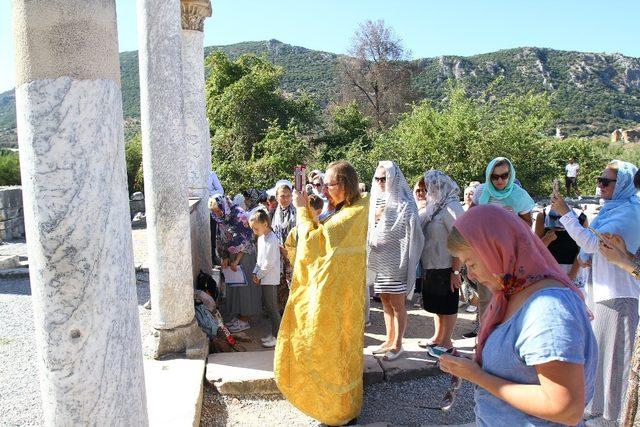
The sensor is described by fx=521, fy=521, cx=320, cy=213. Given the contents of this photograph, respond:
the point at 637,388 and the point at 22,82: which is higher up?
the point at 22,82

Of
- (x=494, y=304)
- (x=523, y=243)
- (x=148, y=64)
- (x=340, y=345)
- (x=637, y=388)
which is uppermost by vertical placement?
(x=148, y=64)

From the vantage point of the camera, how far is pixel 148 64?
4297 millimetres

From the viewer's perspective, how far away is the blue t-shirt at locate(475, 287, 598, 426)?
1.47 metres

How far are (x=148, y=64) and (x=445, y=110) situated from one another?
13.7 m

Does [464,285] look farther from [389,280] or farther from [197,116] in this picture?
[197,116]

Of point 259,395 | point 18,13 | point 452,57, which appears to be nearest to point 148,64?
point 18,13

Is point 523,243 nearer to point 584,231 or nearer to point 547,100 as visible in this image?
point 584,231

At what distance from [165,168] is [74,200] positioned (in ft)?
8.42

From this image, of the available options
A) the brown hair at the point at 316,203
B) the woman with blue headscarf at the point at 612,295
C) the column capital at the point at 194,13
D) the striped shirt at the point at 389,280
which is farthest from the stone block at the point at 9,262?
the woman with blue headscarf at the point at 612,295

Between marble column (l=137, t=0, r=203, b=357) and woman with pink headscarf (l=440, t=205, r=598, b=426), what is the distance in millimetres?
3134

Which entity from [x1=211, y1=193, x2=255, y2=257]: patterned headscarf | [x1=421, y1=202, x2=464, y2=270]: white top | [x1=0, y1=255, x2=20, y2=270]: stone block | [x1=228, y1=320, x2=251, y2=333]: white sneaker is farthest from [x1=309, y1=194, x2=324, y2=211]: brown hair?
[x1=0, y1=255, x2=20, y2=270]: stone block

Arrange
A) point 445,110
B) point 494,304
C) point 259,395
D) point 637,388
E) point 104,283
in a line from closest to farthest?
point 494,304, point 104,283, point 637,388, point 259,395, point 445,110

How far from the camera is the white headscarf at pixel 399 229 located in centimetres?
453

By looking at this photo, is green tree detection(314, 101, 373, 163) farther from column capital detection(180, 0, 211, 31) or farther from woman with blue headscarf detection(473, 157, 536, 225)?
woman with blue headscarf detection(473, 157, 536, 225)
